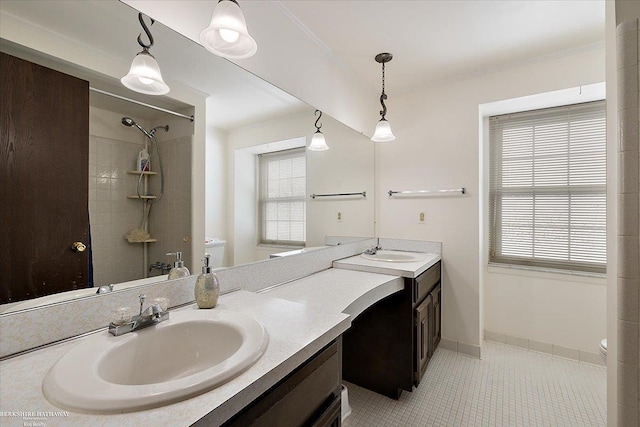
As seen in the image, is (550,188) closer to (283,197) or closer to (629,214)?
(629,214)

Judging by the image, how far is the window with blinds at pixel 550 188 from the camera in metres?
2.34

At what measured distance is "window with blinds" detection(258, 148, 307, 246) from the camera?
1.73 m

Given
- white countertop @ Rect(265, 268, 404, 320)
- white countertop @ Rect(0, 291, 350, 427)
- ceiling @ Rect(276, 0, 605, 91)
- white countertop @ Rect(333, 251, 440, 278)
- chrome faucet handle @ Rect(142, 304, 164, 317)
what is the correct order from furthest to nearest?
white countertop @ Rect(333, 251, 440, 278)
ceiling @ Rect(276, 0, 605, 91)
white countertop @ Rect(265, 268, 404, 320)
chrome faucet handle @ Rect(142, 304, 164, 317)
white countertop @ Rect(0, 291, 350, 427)

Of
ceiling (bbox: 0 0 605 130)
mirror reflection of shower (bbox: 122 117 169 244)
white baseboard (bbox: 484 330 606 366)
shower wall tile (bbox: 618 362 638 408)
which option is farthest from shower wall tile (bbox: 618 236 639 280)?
white baseboard (bbox: 484 330 606 366)

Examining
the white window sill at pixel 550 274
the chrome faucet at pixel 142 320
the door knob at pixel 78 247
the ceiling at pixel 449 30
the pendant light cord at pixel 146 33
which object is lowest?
the white window sill at pixel 550 274

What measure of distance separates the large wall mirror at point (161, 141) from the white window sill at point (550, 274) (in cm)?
206

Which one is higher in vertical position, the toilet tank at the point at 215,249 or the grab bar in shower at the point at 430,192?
the grab bar in shower at the point at 430,192

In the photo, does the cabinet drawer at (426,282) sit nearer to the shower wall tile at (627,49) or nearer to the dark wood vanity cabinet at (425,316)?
the dark wood vanity cabinet at (425,316)

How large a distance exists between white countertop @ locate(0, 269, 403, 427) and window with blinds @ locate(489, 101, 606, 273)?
81.1 inches

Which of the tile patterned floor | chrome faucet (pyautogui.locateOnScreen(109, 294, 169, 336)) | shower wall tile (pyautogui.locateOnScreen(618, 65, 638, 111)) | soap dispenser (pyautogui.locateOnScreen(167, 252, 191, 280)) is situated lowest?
the tile patterned floor

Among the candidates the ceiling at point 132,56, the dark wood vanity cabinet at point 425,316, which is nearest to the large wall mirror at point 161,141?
the ceiling at point 132,56

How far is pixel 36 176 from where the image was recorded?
822 millimetres

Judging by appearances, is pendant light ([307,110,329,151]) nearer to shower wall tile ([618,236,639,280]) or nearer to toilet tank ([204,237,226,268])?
toilet tank ([204,237,226,268])

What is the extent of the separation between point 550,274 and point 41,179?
3.32m
